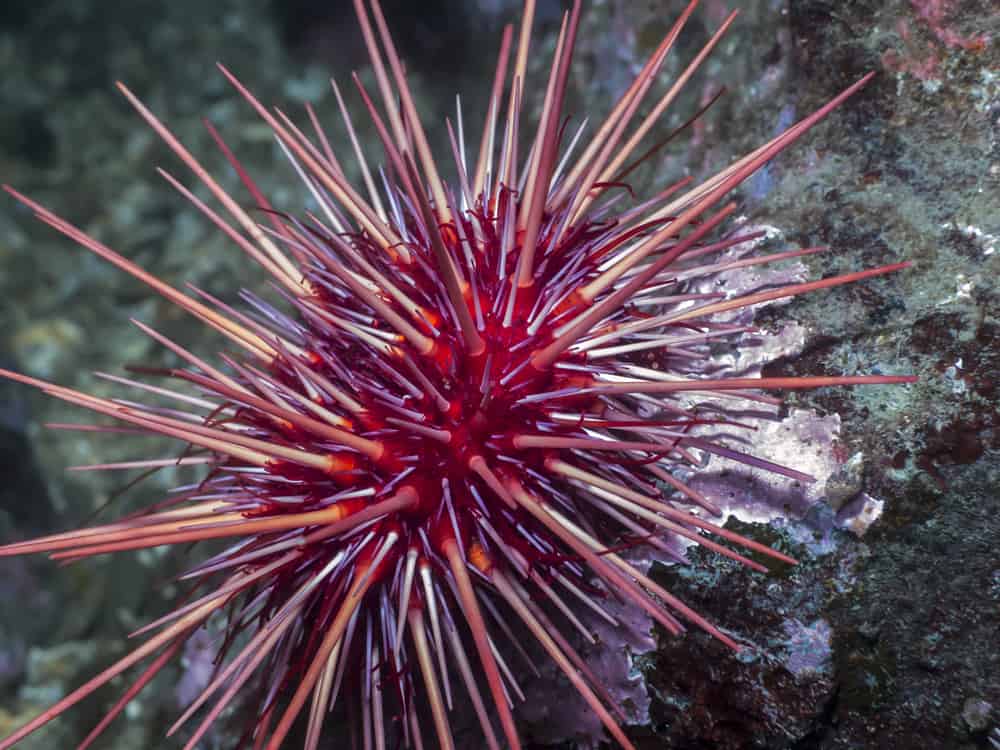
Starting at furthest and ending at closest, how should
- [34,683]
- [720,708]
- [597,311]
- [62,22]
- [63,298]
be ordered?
[62,22] < [63,298] < [34,683] < [720,708] < [597,311]

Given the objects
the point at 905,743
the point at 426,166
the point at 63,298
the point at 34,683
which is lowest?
the point at 905,743

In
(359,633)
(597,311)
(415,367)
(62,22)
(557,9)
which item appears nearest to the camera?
(597,311)

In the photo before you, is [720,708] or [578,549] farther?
[720,708]

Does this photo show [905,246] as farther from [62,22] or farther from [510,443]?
[62,22]

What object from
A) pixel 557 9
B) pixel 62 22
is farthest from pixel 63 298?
pixel 557 9

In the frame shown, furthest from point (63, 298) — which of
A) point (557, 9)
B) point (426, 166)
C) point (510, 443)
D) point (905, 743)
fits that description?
point (905, 743)

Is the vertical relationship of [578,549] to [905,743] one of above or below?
above
